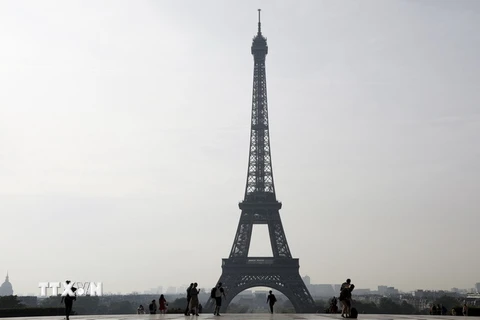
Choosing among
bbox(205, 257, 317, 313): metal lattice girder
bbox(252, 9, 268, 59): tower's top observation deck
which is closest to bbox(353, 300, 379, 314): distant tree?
bbox(205, 257, 317, 313): metal lattice girder

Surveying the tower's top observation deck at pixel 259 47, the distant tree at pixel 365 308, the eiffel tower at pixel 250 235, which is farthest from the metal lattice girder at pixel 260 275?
the tower's top observation deck at pixel 259 47

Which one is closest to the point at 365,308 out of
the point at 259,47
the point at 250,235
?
the point at 250,235

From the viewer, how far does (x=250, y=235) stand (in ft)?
376

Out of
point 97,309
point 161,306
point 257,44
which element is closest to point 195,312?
point 161,306

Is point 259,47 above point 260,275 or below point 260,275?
above

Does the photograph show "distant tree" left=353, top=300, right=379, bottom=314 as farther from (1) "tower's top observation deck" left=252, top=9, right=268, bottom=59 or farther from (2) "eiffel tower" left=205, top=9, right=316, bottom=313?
(1) "tower's top observation deck" left=252, top=9, right=268, bottom=59

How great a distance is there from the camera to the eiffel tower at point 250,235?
10731cm

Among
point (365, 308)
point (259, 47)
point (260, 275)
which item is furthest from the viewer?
point (365, 308)

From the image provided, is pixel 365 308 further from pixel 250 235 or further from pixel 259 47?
pixel 259 47

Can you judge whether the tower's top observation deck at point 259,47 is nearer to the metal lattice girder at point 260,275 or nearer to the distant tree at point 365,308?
the metal lattice girder at point 260,275

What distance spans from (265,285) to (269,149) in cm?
2516

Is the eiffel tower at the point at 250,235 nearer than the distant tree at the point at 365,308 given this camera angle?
Yes

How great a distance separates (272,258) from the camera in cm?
11088

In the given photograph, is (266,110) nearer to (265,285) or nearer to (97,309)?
(265,285)
